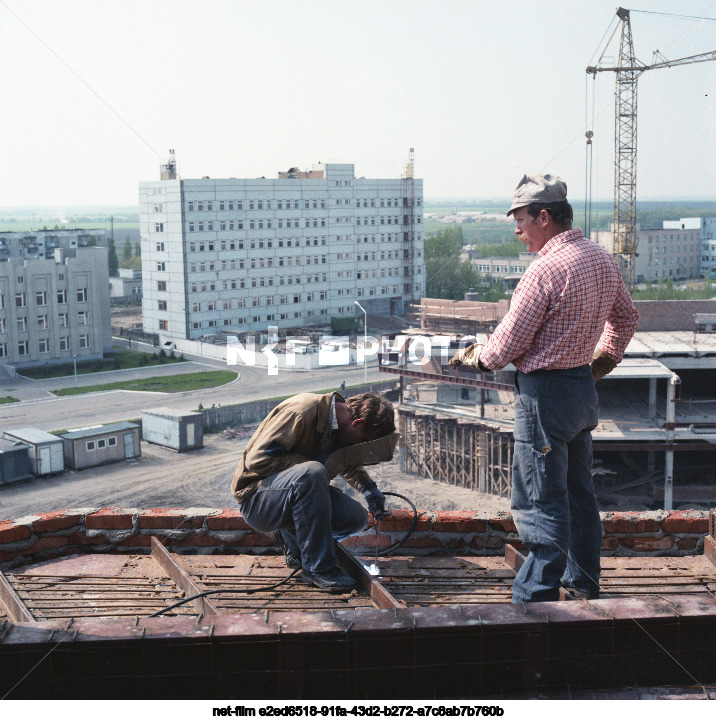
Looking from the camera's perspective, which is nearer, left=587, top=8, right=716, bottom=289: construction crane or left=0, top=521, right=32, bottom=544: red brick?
left=0, top=521, right=32, bottom=544: red brick

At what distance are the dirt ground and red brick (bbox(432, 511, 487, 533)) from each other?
28.4ft

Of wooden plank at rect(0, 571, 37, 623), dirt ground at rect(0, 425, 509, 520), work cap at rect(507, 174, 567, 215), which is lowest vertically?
A: dirt ground at rect(0, 425, 509, 520)

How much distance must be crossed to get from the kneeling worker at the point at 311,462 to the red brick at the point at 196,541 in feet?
1.22

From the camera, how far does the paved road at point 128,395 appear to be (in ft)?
56.1

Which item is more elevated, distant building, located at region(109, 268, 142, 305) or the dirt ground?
distant building, located at region(109, 268, 142, 305)

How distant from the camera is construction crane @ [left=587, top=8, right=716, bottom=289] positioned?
21547 millimetres

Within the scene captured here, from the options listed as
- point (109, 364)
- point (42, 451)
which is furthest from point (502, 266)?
point (42, 451)

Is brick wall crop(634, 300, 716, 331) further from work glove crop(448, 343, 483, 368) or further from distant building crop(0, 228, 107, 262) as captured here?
distant building crop(0, 228, 107, 262)

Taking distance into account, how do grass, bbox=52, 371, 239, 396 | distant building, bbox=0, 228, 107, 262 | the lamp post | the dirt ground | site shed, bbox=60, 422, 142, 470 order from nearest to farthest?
the dirt ground
site shed, bbox=60, 422, 142, 470
grass, bbox=52, 371, 239, 396
the lamp post
distant building, bbox=0, 228, 107, 262

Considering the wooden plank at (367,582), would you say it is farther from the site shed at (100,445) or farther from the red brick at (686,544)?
the site shed at (100,445)

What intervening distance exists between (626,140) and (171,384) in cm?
1193

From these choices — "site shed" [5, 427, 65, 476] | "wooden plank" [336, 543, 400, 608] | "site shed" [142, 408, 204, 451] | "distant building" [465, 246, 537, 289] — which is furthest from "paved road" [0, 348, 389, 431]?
"wooden plank" [336, 543, 400, 608]

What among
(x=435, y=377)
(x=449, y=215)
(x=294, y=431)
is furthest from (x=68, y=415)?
(x=294, y=431)
